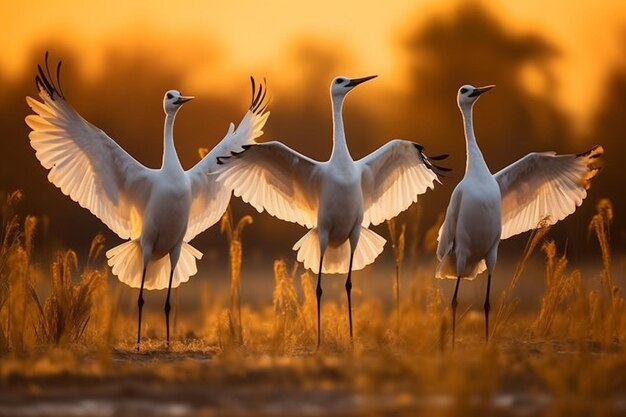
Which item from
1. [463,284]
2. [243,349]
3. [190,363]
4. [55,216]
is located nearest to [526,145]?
[463,284]

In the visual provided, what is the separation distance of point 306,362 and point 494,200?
4490 mm

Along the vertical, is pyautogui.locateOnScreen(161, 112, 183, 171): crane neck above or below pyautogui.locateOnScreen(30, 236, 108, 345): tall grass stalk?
above


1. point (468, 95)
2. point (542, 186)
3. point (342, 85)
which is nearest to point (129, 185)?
point (342, 85)

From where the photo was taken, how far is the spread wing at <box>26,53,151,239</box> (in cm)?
1487

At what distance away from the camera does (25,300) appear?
12.8 meters

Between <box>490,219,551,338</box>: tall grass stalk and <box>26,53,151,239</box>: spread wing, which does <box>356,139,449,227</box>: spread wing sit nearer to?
<box>490,219,551,338</box>: tall grass stalk

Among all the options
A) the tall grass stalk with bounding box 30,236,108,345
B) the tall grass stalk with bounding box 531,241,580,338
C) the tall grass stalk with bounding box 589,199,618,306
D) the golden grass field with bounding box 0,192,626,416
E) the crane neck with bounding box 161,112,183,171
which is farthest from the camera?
the crane neck with bounding box 161,112,183,171

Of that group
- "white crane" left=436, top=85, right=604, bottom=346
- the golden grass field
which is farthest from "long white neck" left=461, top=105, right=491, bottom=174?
the golden grass field

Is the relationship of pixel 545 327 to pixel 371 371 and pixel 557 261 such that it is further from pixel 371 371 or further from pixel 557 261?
pixel 371 371

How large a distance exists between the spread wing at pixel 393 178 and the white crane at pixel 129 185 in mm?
1925

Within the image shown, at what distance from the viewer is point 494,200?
14602 millimetres

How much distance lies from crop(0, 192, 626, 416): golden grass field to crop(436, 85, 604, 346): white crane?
1.77 ft

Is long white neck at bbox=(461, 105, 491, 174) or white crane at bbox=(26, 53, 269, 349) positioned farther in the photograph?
white crane at bbox=(26, 53, 269, 349)

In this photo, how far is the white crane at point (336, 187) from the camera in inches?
585
